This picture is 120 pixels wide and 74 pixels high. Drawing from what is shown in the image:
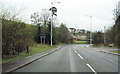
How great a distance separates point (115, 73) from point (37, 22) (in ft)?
144

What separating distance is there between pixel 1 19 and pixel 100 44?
1805 inches

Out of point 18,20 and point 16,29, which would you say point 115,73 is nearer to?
point 16,29

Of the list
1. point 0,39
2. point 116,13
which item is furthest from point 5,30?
point 116,13

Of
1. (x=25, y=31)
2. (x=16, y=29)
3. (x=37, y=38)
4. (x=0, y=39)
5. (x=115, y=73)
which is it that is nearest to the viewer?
(x=115, y=73)

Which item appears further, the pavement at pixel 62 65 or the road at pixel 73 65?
the road at pixel 73 65

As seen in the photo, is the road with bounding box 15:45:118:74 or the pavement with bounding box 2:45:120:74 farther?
the road with bounding box 15:45:118:74

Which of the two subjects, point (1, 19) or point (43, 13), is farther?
point (43, 13)

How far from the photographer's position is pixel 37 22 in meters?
49.8

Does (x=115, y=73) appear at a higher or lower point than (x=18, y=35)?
lower

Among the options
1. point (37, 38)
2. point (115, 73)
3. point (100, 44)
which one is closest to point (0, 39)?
point (115, 73)

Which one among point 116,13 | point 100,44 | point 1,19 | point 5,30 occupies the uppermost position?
point 116,13

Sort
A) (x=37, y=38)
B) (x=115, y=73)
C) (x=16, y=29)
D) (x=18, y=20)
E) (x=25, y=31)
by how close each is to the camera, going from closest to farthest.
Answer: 1. (x=115, y=73)
2. (x=16, y=29)
3. (x=18, y=20)
4. (x=25, y=31)
5. (x=37, y=38)

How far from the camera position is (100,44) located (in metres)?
53.6

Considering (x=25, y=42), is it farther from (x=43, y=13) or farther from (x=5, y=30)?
(x=43, y=13)
